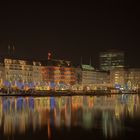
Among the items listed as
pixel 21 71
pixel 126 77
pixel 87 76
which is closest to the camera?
pixel 21 71

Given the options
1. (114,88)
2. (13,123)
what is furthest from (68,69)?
(13,123)

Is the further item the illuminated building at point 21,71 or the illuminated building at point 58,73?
the illuminated building at point 58,73

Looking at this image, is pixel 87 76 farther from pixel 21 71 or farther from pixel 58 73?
pixel 21 71

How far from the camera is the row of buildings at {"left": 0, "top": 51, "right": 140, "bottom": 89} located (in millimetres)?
125125

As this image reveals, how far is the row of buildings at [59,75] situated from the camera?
125 meters

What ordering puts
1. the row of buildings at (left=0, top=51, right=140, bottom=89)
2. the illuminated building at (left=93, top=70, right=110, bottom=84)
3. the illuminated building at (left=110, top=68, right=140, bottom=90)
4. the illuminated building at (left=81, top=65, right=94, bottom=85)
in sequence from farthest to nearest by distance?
1. the illuminated building at (left=110, top=68, right=140, bottom=90)
2. the illuminated building at (left=93, top=70, right=110, bottom=84)
3. the illuminated building at (left=81, top=65, right=94, bottom=85)
4. the row of buildings at (left=0, top=51, right=140, bottom=89)

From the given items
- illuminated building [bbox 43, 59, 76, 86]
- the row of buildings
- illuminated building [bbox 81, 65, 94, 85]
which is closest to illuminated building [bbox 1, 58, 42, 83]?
the row of buildings

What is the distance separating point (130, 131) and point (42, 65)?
119097 millimetres

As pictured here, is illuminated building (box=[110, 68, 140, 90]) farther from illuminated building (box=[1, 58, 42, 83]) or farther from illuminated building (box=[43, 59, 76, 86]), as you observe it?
illuminated building (box=[1, 58, 42, 83])

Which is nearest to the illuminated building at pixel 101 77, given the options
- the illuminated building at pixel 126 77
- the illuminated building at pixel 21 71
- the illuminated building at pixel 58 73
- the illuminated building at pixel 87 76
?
the illuminated building at pixel 126 77

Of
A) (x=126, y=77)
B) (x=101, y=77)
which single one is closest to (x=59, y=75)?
(x=101, y=77)

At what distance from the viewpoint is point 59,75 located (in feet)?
485

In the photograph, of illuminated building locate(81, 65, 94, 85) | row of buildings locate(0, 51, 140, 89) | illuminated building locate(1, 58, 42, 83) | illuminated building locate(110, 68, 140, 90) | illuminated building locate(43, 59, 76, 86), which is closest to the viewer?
illuminated building locate(1, 58, 42, 83)

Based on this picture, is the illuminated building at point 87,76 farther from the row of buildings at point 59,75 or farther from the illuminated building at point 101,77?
the illuminated building at point 101,77
